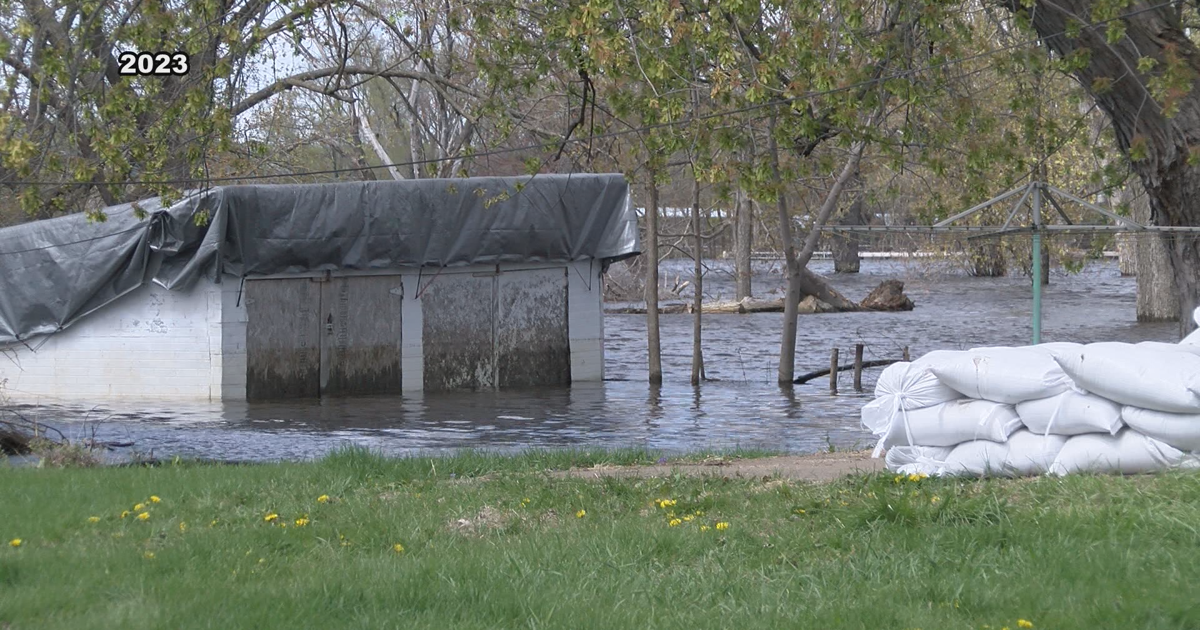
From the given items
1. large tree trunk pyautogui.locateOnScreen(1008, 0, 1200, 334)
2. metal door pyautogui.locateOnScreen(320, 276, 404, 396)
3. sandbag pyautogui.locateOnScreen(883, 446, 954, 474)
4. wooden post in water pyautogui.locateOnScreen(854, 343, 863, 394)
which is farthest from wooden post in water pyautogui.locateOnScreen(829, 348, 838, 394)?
sandbag pyautogui.locateOnScreen(883, 446, 954, 474)

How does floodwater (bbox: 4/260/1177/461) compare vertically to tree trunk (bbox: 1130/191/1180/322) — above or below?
below

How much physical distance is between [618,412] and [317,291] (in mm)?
5466

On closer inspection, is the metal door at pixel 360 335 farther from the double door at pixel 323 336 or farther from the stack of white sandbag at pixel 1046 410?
the stack of white sandbag at pixel 1046 410

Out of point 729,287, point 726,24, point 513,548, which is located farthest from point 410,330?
point 729,287

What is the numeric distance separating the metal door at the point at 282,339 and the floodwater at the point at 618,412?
26.3 inches

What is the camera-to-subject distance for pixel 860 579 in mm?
5289

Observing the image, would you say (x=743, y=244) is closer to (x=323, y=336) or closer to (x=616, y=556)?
(x=323, y=336)

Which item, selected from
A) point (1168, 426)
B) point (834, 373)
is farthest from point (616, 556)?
point (834, 373)

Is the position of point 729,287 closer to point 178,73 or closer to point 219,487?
point 178,73

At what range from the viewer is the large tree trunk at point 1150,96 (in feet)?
39.3

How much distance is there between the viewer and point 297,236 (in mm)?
20000

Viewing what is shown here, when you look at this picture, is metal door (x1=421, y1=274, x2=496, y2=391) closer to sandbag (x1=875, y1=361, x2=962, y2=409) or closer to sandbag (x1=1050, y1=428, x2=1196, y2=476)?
sandbag (x1=875, y1=361, x2=962, y2=409)

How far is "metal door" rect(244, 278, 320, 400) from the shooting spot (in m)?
19.7

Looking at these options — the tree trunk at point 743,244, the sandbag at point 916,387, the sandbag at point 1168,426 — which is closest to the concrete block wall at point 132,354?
the sandbag at point 916,387
